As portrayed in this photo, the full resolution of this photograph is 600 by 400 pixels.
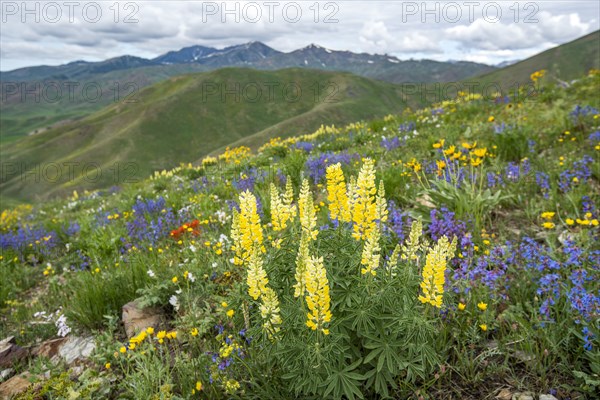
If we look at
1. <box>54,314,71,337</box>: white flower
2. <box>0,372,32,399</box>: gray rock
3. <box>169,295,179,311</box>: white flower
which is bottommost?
<box>0,372,32,399</box>: gray rock

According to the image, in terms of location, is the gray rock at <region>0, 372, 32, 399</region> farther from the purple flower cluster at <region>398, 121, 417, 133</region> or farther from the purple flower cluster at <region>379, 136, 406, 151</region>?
the purple flower cluster at <region>398, 121, 417, 133</region>

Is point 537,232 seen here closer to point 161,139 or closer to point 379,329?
point 379,329

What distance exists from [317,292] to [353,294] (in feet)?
1.52

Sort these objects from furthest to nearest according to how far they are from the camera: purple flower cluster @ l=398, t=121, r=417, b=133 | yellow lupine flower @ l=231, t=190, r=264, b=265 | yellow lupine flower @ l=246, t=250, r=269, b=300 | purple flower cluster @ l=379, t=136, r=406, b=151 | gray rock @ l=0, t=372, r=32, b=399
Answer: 1. purple flower cluster @ l=398, t=121, r=417, b=133
2. purple flower cluster @ l=379, t=136, r=406, b=151
3. gray rock @ l=0, t=372, r=32, b=399
4. yellow lupine flower @ l=231, t=190, r=264, b=265
5. yellow lupine flower @ l=246, t=250, r=269, b=300

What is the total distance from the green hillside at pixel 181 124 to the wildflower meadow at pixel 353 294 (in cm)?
9417

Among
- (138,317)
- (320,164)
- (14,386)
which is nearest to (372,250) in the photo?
(138,317)

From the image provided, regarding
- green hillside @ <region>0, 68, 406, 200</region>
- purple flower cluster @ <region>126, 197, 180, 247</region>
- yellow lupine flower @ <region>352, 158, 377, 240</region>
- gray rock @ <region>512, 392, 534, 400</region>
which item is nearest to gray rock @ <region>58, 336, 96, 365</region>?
purple flower cluster @ <region>126, 197, 180, 247</region>

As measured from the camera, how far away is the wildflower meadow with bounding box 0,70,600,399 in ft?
8.11

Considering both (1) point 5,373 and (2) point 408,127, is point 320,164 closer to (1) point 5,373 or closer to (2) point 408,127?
(2) point 408,127

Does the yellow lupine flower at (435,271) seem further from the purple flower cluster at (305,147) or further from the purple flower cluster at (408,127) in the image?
the purple flower cluster at (305,147)

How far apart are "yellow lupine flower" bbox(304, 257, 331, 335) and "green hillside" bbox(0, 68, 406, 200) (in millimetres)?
97752

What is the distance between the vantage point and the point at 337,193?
282 cm

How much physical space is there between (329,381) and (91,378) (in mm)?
2549

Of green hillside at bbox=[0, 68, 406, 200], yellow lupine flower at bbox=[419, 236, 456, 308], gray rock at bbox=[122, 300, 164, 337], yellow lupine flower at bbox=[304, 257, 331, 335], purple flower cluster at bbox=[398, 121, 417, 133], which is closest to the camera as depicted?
yellow lupine flower at bbox=[304, 257, 331, 335]
